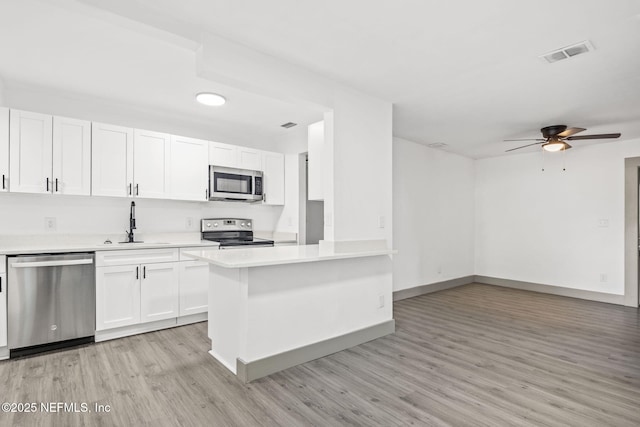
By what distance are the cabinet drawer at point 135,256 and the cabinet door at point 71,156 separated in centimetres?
69

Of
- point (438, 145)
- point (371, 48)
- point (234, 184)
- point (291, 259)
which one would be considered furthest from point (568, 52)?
point (234, 184)

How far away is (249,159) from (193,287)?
1.84 metres

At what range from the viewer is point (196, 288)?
3889 mm

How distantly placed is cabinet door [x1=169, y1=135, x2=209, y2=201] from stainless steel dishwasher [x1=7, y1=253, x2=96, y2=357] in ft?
3.93

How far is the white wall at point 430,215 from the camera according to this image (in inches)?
205

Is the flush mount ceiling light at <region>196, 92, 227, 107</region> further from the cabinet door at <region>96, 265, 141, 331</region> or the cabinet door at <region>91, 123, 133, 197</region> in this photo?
the cabinet door at <region>96, 265, 141, 331</region>

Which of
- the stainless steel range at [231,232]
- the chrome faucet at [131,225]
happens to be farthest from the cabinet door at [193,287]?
the chrome faucet at [131,225]

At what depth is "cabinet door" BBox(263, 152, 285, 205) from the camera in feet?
15.8

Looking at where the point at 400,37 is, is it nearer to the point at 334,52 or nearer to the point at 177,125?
the point at 334,52

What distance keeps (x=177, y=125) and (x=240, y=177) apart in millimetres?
1023

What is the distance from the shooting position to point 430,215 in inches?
226

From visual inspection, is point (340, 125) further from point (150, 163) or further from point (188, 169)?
point (150, 163)

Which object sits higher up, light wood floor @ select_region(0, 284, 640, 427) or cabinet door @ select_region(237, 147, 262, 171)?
cabinet door @ select_region(237, 147, 262, 171)

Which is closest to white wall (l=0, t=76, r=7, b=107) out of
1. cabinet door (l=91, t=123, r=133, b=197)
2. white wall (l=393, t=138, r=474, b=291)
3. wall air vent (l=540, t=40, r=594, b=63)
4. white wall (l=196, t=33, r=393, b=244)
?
cabinet door (l=91, t=123, r=133, b=197)
